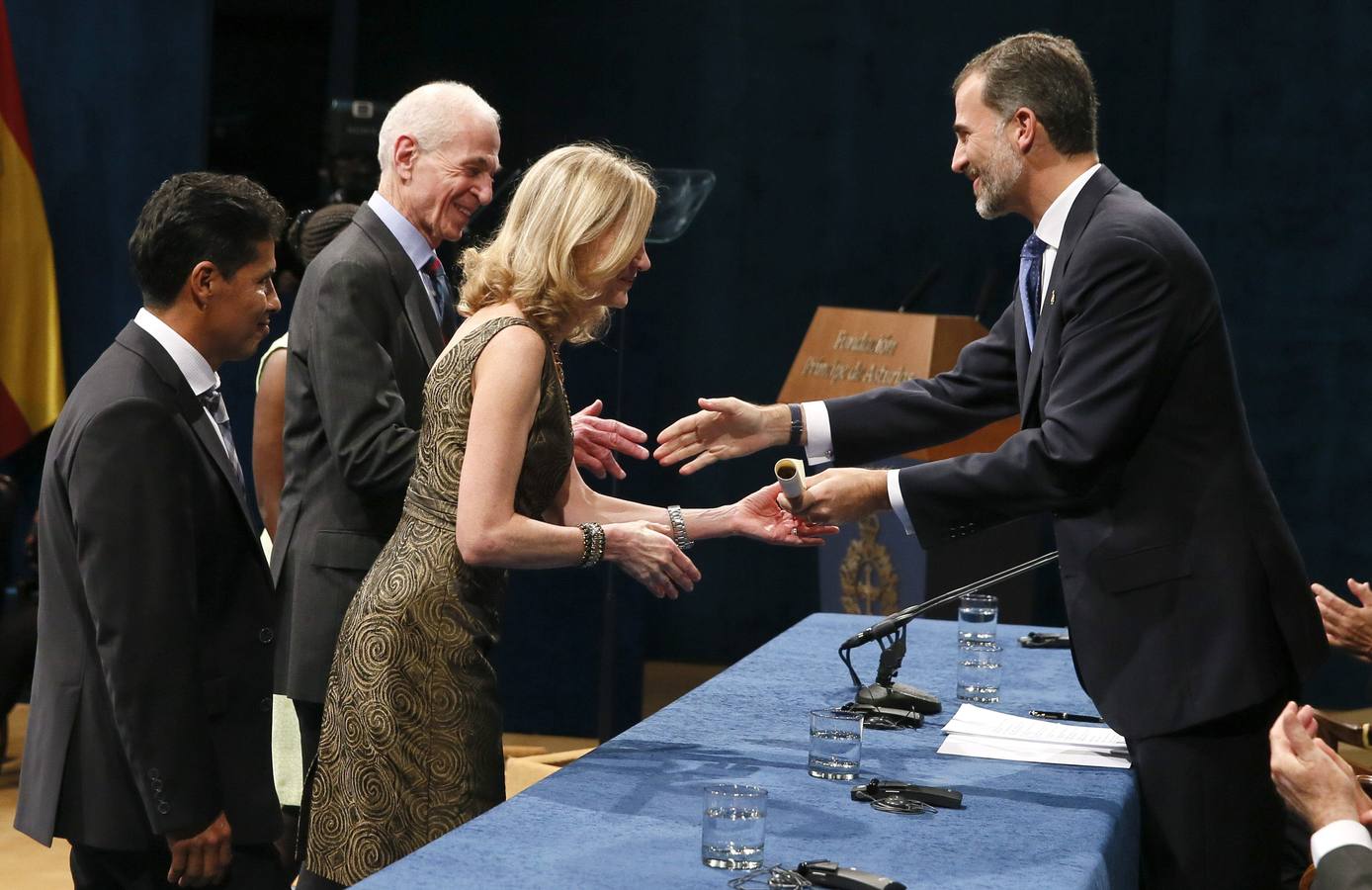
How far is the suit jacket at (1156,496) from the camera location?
2.38 m

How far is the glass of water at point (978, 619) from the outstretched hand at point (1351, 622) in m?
0.73

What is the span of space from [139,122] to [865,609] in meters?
3.50

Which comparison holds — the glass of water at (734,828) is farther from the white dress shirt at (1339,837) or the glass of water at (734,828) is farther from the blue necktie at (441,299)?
the blue necktie at (441,299)

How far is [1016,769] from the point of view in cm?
240

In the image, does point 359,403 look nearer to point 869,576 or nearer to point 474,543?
point 474,543

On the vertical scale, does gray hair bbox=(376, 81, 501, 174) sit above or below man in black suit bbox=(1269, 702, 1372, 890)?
above

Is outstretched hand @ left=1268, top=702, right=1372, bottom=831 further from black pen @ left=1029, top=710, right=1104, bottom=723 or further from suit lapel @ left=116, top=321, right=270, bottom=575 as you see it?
suit lapel @ left=116, top=321, right=270, bottom=575

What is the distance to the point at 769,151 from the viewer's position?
25.4 feet

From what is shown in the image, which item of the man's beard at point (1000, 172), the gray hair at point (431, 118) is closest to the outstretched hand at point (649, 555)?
the man's beard at point (1000, 172)

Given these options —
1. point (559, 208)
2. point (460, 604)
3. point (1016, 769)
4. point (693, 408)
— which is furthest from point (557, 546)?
point (693, 408)

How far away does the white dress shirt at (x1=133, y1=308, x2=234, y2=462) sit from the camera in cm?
231

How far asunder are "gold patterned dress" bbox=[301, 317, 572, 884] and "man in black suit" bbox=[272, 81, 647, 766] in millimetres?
437

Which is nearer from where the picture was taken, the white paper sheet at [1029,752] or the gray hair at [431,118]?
the white paper sheet at [1029,752]

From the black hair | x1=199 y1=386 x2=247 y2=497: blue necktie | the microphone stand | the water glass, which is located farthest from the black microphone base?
the black hair
